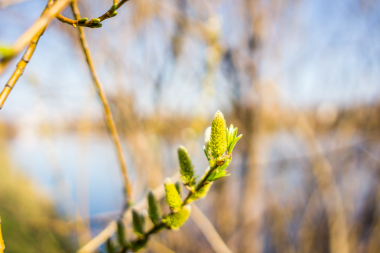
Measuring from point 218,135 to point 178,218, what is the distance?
99 millimetres

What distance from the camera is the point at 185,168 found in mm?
215

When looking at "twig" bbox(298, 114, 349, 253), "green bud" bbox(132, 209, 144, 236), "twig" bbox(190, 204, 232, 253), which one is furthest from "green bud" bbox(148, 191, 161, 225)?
"twig" bbox(298, 114, 349, 253)

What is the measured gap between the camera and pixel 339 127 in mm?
1309

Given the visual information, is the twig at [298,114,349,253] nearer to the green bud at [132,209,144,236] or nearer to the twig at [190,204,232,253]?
the twig at [190,204,232,253]

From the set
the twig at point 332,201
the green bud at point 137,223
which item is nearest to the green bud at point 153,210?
the green bud at point 137,223

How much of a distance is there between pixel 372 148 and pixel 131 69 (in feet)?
5.00

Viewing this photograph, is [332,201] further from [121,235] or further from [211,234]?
[121,235]

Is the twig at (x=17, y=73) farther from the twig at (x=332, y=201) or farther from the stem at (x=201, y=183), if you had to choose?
the twig at (x=332, y=201)

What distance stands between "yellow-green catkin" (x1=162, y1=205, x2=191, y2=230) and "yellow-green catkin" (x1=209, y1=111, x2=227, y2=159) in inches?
3.0

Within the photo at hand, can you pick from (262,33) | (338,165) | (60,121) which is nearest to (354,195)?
(338,165)

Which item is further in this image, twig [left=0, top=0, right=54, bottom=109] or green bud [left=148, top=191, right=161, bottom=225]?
green bud [left=148, top=191, right=161, bottom=225]

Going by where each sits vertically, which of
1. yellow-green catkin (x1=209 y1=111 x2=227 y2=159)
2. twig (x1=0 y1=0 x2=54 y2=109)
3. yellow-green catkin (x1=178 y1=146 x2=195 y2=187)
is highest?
twig (x1=0 y1=0 x2=54 y2=109)

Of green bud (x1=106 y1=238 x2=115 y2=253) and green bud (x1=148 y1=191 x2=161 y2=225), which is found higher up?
green bud (x1=148 y1=191 x2=161 y2=225)

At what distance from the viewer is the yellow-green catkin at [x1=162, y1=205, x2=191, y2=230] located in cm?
22
